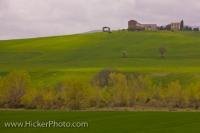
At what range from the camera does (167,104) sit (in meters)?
65.6

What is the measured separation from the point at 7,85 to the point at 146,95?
16656mm

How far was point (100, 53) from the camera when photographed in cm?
12731

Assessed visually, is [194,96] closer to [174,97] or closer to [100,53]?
[174,97]

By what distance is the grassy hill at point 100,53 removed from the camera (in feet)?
335

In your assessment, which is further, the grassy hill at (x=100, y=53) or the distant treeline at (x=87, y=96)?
the grassy hill at (x=100, y=53)

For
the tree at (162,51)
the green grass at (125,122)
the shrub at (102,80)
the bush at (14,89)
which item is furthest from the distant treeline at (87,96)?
the tree at (162,51)

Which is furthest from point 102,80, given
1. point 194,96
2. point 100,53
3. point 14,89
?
point 100,53

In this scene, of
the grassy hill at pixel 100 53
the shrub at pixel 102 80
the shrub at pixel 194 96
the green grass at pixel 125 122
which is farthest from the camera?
the grassy hill at pixel 100 53

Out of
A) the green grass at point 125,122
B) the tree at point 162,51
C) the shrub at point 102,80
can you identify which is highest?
the green grass at point 125,122

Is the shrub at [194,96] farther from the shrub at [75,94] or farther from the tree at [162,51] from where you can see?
the tree at [162,51]

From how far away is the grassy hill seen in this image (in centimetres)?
10216

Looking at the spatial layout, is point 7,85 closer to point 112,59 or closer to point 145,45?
point 112,59

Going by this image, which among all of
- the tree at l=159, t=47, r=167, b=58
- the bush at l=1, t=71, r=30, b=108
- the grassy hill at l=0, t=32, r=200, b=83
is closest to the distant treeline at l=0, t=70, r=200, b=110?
the bush at l=1, t=71, r=30, b=108

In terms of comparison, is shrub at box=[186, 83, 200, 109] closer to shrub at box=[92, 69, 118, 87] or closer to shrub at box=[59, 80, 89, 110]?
shrub at box=[92, 69, 118, 87]
